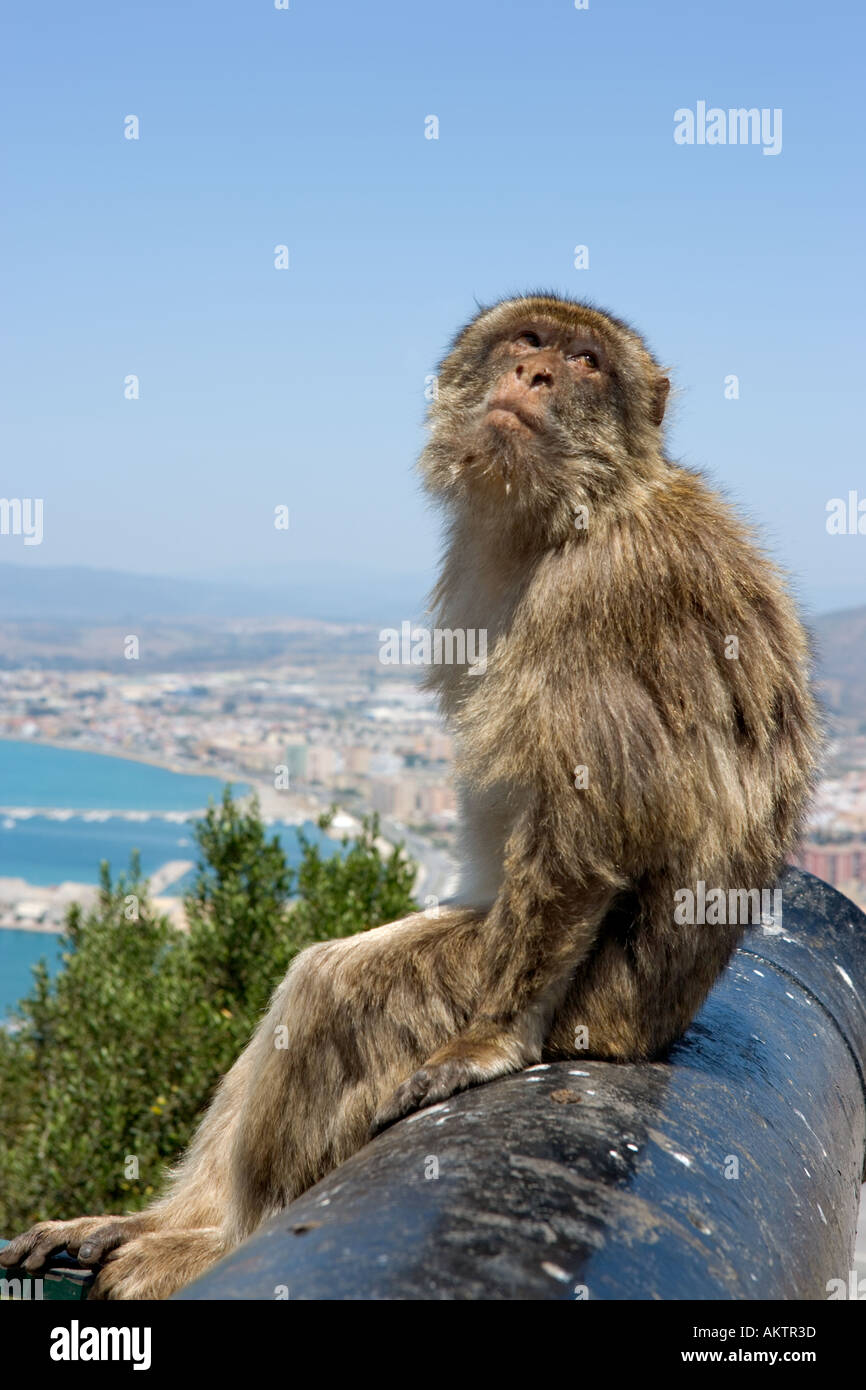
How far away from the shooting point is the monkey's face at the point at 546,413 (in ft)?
9.81

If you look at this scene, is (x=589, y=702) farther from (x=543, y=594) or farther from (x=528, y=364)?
(x=528, y=364)

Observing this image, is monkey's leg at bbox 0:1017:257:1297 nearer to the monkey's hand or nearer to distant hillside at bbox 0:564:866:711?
the monkey's hand

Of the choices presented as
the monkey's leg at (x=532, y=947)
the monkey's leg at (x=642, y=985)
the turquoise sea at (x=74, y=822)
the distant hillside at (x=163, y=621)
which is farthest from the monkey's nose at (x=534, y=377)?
the distant hillside at (x=163, y=621)

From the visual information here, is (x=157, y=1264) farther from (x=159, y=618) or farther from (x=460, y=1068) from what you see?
(x=159, y=618)

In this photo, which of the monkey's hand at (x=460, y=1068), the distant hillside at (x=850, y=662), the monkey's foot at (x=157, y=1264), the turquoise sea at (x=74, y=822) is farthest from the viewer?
the turquoise sea at (x=74, y=822)

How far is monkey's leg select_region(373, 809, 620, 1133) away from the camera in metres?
2.60

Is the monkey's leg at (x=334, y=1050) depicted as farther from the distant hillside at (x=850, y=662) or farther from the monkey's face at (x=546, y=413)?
the distant hillside at (x=850, y=662)

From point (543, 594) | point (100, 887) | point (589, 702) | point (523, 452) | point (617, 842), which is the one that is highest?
point (523, 452)

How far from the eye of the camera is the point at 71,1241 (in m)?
2.88

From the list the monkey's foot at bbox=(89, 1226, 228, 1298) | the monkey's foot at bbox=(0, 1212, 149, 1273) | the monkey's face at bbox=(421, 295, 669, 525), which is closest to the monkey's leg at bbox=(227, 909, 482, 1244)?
the monkey's foot at bbox=(89, 1226, 228, 1298)

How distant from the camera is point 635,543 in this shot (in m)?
2.81

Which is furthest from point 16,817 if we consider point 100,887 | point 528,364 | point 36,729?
point 528,364
